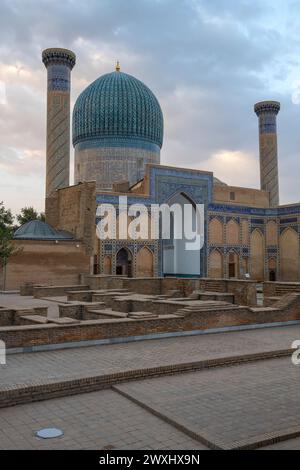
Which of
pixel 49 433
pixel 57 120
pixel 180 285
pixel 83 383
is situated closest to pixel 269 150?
pixel 57 120

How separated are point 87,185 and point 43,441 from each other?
17126mm

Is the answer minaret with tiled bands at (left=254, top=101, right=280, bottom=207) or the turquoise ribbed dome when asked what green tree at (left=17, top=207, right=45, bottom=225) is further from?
minaret with tiled bands at (left=254, top=101, right=280, bottom=207)

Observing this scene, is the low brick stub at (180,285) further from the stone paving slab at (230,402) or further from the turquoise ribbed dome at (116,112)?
the turquoise ribbed dome at (116,112)

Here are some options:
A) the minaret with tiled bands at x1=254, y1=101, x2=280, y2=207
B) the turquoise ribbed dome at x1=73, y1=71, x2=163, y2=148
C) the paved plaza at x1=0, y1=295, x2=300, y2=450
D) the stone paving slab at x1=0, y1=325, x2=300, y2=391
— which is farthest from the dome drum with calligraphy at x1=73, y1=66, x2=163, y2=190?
the paved plaza at x1=0, y1=295, x2=300, y2=450

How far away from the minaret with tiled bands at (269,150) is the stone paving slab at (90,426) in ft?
88.3

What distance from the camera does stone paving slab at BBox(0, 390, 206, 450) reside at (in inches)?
136

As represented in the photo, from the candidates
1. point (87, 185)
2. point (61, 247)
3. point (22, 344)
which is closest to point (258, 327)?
point (22, 344)

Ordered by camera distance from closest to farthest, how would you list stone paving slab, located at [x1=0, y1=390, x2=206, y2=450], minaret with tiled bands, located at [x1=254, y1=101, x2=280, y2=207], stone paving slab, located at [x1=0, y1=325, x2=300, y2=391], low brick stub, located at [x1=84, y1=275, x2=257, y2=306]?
1. stone paving slab, located at [x1=0, y1=390, x2=206, y2=450]
2. stone paving slab, located at [x1=0, y1=325, x2=300, y2=391]
3. low brick stub, located at [x1=84, y1=275, x2=257, y2=306]
4. minaret with tiled bands, located at [x1=254, y1=101, x2=280, y2=207]

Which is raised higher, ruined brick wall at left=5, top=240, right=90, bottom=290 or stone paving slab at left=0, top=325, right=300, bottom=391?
ruined brick wall at left=5, top=240, right=90, bottom=290

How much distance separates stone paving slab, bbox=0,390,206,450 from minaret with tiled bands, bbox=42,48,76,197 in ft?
65.5

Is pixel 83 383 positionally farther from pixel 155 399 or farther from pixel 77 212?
pixel 77 212

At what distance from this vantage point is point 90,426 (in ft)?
12.5

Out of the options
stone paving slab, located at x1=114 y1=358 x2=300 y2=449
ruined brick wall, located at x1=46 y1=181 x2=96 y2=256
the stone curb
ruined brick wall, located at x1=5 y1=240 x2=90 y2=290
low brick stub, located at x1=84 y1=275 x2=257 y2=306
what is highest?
ruined brick wall, located at x1=46 y1=181 x2=96 y2=256

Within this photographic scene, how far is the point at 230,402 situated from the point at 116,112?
23951 millimetres
